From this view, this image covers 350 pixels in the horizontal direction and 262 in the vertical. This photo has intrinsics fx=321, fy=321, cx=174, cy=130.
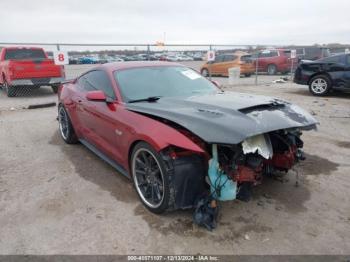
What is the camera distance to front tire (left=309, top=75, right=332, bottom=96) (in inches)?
423

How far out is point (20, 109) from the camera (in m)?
9.49

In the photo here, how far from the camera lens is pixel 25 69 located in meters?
11.1

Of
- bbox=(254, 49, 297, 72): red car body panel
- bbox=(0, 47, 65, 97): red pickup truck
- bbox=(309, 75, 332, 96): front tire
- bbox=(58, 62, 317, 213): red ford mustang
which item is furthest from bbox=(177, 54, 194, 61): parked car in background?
bbox=(58, 62, 317, 213): red ford mustang

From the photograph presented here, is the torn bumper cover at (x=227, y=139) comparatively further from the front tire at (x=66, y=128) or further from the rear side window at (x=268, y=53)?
the rear side window at (x=268, y=53)

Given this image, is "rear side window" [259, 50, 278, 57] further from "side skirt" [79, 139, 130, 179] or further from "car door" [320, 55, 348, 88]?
"side skirt" [79, 139, 130, 179]

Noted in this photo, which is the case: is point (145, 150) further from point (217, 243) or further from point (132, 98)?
point (217, 243)

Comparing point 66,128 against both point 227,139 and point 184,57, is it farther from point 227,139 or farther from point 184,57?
point 184,57

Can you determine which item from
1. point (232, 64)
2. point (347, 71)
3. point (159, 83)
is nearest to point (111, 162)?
point (159, 83)

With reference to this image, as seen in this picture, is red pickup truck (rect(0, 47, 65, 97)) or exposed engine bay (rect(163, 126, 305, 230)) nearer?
exposed engine bay (rect(163, 126, 305, 230))

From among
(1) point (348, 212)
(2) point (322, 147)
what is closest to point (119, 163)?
(1) point (348, 212)

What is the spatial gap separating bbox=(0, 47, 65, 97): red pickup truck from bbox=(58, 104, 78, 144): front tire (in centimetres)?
591

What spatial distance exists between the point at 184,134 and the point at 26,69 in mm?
9751

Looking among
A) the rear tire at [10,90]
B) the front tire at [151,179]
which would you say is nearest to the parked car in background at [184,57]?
the rear tire at [10,90]

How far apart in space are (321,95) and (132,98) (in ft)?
29.4
